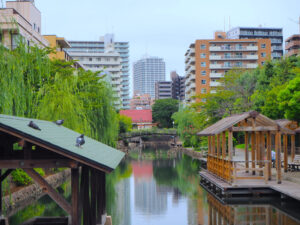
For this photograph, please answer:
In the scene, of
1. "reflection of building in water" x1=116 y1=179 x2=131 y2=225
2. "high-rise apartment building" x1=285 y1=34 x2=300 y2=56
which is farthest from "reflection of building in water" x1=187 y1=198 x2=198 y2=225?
"high-rise apartment building" x1=285 y1=34 x2=300 y2=56

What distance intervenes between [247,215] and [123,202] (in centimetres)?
605

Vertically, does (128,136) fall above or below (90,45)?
below

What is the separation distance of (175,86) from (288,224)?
128051 millimetres

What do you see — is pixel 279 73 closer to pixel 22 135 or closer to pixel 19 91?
pixel 19 91

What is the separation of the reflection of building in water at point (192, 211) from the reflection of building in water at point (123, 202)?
2.17 m

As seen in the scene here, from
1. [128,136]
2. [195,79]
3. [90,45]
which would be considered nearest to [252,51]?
[195,79]

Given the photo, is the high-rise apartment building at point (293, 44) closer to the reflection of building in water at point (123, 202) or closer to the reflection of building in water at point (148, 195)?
the reflection of building in water at point (148, 195)

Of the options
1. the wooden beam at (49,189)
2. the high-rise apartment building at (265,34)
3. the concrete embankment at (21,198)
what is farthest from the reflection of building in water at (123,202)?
the high-rise apartment building at (265,34)

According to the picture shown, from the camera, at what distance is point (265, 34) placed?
95.2 m

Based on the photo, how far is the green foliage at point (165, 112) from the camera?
292 feet

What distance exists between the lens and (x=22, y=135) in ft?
21.7

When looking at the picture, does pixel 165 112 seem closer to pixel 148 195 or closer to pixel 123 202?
pixel 148 195

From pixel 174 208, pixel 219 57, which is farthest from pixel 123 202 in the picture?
pixel 219 57

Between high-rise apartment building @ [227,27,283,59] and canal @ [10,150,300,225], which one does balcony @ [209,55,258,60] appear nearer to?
high-rise apartment building @ [227,27,283,59]
